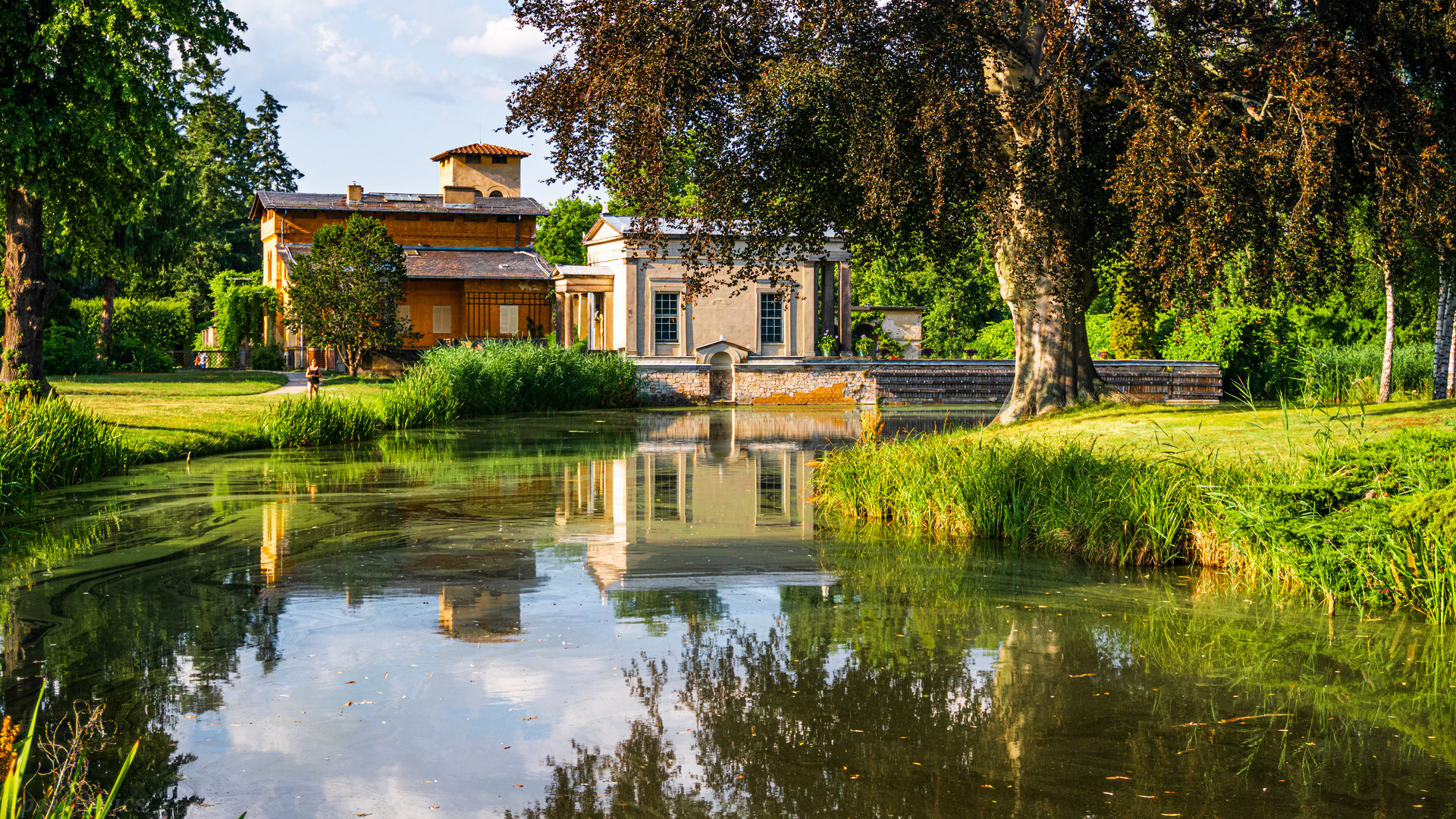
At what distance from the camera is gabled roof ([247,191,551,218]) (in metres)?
48.9

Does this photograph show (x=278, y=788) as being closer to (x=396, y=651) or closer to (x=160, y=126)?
(x=396, y=651)

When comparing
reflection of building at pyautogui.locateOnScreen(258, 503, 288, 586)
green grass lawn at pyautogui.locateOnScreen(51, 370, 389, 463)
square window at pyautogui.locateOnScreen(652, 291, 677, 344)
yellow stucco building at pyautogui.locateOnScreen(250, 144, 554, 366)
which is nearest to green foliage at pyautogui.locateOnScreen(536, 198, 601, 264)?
yellow stucco building at pyautogui.locateOnScreen(250, 144, 554, 366)

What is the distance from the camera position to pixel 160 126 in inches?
829

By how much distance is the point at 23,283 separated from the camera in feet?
69.8

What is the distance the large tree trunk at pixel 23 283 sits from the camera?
69.8ft

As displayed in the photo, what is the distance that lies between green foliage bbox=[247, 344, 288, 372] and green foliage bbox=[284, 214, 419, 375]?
6.83 metres

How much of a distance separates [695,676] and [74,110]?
692 inches

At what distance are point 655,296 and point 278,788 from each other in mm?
34707

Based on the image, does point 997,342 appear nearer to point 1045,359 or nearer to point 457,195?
point 457,195

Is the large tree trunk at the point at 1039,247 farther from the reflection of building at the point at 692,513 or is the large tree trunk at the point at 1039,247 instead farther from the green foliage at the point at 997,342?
the green foliage at the point at 997,342

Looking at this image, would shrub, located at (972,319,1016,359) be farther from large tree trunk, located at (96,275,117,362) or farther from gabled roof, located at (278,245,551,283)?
large tree trunk, located at (96,275,117,362)

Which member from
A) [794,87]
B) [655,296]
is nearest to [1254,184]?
[794,87]

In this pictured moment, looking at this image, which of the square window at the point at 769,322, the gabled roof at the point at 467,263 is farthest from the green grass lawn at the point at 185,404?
the square window at the point at 769,322

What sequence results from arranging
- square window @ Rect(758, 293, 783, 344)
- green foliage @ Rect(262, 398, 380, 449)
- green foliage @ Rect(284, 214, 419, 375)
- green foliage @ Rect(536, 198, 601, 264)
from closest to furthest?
green foliage @ Rect(262, 398, 380, 449) → green foliage @ Rect(284, 214, 419, 375) → square window @ Rect(758, 293, 783, 344) → green foliage @ Rect(536, 198, 601, 264)
